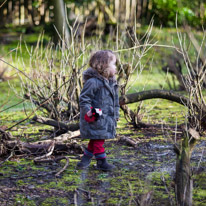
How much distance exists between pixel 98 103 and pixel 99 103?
0.01 metres

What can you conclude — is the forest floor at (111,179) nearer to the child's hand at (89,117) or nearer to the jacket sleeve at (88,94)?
the child's hand at (89,117)

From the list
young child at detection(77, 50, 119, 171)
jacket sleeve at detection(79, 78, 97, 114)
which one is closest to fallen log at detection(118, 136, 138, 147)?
young child at detection(77, 50, 119, 171)

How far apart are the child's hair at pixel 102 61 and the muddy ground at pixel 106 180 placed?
3.08 ft

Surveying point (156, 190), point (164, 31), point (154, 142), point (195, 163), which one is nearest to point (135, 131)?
point (154, 142)

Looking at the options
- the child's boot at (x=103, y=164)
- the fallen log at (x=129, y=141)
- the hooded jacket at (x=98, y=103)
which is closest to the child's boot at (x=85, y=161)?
the child's boot at (x=103, y=164)

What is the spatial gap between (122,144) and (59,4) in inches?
341

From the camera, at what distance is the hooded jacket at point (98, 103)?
401 cm

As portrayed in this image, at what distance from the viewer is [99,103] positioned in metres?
4.08

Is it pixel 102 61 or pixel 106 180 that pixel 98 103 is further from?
pixel 106 180

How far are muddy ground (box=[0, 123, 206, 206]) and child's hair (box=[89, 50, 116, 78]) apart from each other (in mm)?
938

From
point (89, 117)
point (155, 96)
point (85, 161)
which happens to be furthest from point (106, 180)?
point (155, 96)

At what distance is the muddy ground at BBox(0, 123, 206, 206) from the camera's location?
316cm

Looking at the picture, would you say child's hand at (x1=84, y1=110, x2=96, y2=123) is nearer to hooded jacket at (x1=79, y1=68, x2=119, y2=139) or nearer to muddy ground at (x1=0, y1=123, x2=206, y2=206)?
hooded jacket at (x1=79, y1=68, x2=119, y2=139)

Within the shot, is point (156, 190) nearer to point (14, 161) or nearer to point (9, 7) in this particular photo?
point (14, 161)
